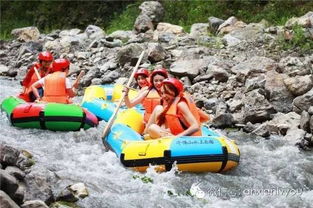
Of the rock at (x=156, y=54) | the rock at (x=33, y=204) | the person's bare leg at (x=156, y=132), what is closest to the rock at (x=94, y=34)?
the rock at (x=156, y=54)

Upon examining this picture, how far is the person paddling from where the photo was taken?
608 cm

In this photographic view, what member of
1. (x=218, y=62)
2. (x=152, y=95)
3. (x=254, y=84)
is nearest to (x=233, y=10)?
(x=218, y=62)

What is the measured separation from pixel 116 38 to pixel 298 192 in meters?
9.77

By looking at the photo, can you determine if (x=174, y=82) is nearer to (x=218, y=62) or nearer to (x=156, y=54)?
(x=218, y=62)

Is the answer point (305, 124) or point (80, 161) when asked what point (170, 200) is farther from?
point (305, 124)

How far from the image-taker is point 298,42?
1084 centimetres

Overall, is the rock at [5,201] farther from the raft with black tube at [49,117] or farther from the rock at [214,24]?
the rock at [214,24]

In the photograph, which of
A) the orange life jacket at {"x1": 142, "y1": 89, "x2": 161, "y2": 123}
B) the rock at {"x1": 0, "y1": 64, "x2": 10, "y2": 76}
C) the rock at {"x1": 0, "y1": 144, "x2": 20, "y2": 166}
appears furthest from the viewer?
the rock at {"x1": 0, "y1": 64, "x2": 10, "y2": 76}

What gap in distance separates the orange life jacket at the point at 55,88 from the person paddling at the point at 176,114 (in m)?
2.19

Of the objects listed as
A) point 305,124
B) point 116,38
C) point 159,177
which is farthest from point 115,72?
point 159,177

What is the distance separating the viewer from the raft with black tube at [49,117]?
24.1 feet

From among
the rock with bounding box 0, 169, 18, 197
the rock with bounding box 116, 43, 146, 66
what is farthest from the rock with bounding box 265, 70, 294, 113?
the rock with bounding box 0, 169, 18, 197

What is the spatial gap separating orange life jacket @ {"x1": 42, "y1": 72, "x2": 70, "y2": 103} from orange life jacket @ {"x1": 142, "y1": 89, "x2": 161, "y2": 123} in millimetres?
1474

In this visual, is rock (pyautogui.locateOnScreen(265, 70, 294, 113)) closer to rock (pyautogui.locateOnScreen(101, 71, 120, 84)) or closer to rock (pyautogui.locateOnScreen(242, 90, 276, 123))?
rock (pyautogui.locateOnScreen(242, 90, 276, 123))
